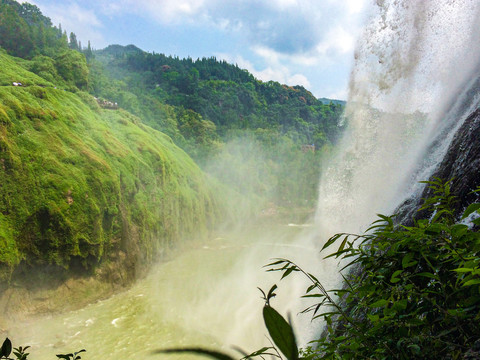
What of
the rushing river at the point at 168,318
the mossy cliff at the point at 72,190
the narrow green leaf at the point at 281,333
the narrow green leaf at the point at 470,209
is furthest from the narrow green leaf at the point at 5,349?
the mossy cliff at the point at 72,190

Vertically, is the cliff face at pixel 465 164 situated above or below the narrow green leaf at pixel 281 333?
above

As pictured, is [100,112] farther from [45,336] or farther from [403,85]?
[403,85]

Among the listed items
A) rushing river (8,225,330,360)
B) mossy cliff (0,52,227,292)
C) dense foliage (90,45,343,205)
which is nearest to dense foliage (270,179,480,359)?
rushing river (8,225,330,360)

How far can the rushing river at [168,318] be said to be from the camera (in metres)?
10.0

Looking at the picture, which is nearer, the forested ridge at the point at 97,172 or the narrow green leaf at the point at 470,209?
the narrow green leaf at the point at 470,209

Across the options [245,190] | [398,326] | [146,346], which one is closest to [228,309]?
[146,346]

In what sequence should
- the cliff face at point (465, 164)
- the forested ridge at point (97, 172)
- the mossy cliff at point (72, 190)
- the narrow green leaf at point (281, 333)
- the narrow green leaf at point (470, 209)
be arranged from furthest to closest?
the forested ridge at point (97, 172)
the mossy cliff at point (72, 190)
the cliff face at point (465, 164)
the narrow green leaf at point (470, 209)
the narrow green leaf at point (281, 333)

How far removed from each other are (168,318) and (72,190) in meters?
6.01

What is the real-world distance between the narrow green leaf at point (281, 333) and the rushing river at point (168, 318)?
6838 mm

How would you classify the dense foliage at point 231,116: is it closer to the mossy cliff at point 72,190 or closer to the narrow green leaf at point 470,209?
the mossy cliff at point 72,190

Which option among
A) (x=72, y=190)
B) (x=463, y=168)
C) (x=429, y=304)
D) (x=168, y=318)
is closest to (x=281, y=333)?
(x=429, y=304)

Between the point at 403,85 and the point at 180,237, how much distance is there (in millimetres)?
14426

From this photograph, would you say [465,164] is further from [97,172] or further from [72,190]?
[97,172]

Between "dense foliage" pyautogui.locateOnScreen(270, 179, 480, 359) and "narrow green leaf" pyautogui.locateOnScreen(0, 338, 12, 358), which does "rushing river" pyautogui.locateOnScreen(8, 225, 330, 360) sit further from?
"narrow green leaf" pyautogui.locateOnScreen(0, 338, 12, 358)
